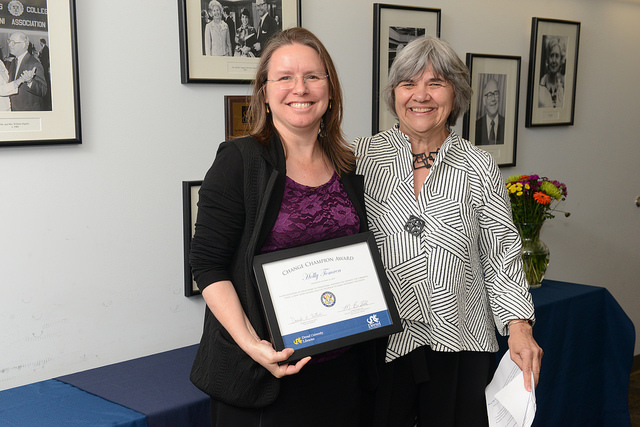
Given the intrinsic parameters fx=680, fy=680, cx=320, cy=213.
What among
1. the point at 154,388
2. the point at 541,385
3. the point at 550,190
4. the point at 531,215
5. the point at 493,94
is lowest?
the point at 541,385

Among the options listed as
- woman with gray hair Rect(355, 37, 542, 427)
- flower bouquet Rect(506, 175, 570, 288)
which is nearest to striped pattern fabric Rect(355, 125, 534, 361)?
woman with gray hair Rect(355, 37, 542, 427)

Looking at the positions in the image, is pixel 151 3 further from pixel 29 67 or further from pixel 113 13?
pixel 29 67

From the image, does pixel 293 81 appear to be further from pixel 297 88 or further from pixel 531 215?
pixel 531 215

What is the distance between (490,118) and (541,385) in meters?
1.31

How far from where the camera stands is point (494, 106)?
10.9 feet

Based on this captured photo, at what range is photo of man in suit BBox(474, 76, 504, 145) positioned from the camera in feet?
10.7

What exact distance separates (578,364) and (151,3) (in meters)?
2.17

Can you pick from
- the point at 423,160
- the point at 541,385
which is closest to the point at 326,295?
the point at 423,160

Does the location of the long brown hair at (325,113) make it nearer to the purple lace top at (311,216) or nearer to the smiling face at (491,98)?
the purple lace top at (311,216)

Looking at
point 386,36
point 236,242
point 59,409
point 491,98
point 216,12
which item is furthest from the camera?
point 491,98

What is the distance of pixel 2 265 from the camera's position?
1.94 meters

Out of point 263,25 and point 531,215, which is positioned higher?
point 263,25

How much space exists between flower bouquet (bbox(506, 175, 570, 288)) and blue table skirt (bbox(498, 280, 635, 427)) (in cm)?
10

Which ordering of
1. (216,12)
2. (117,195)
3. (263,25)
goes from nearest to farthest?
(117,195) < (216,12) < (263,25)
